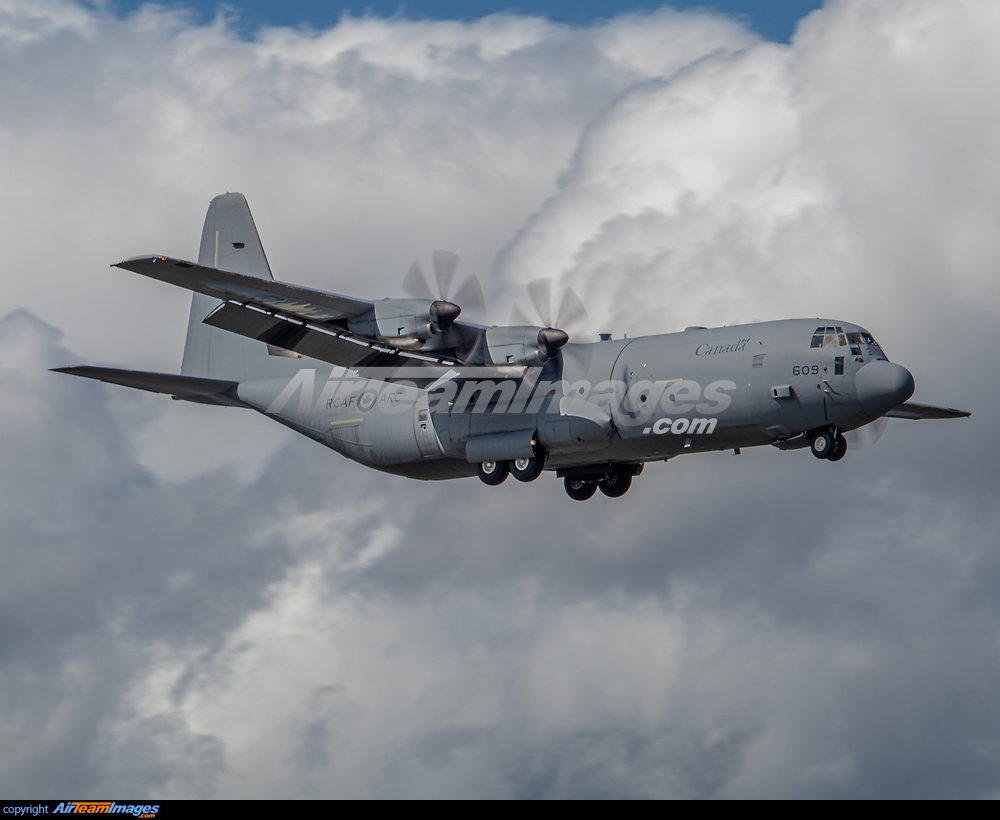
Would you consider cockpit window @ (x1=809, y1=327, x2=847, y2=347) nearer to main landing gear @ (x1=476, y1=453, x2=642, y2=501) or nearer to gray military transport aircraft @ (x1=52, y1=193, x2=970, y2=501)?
gray military transport aircraft @ (x1=52, y1=193, x2=970, y2=501)

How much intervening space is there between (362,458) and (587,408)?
604 centimetres

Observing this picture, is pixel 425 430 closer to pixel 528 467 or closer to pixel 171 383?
pixel 528 467

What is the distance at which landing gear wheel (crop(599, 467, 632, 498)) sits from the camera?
89.1 feet

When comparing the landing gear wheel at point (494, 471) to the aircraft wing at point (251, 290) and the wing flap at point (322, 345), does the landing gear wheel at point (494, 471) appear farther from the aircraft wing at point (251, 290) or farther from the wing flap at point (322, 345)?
the aircraft wing at point (251, 290)

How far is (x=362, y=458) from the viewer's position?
90.3ft

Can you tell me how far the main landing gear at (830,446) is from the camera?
22.6 metres

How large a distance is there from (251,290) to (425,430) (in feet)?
17.5

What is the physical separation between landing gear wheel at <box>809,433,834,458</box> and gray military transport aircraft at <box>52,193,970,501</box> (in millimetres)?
28

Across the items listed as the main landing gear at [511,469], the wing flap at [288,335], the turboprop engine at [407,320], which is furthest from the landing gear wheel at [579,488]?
the turboprop engine at [407,320]

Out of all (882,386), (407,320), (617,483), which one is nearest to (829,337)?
(882,386)

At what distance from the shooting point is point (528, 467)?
24.8 m

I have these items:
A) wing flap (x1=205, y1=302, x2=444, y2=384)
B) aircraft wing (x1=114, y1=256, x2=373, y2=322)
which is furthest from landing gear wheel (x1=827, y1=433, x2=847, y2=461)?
aircraft wing (x1=114, y1=256, x2=373, y2=322)

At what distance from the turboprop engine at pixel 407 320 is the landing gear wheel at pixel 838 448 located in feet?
24.6
